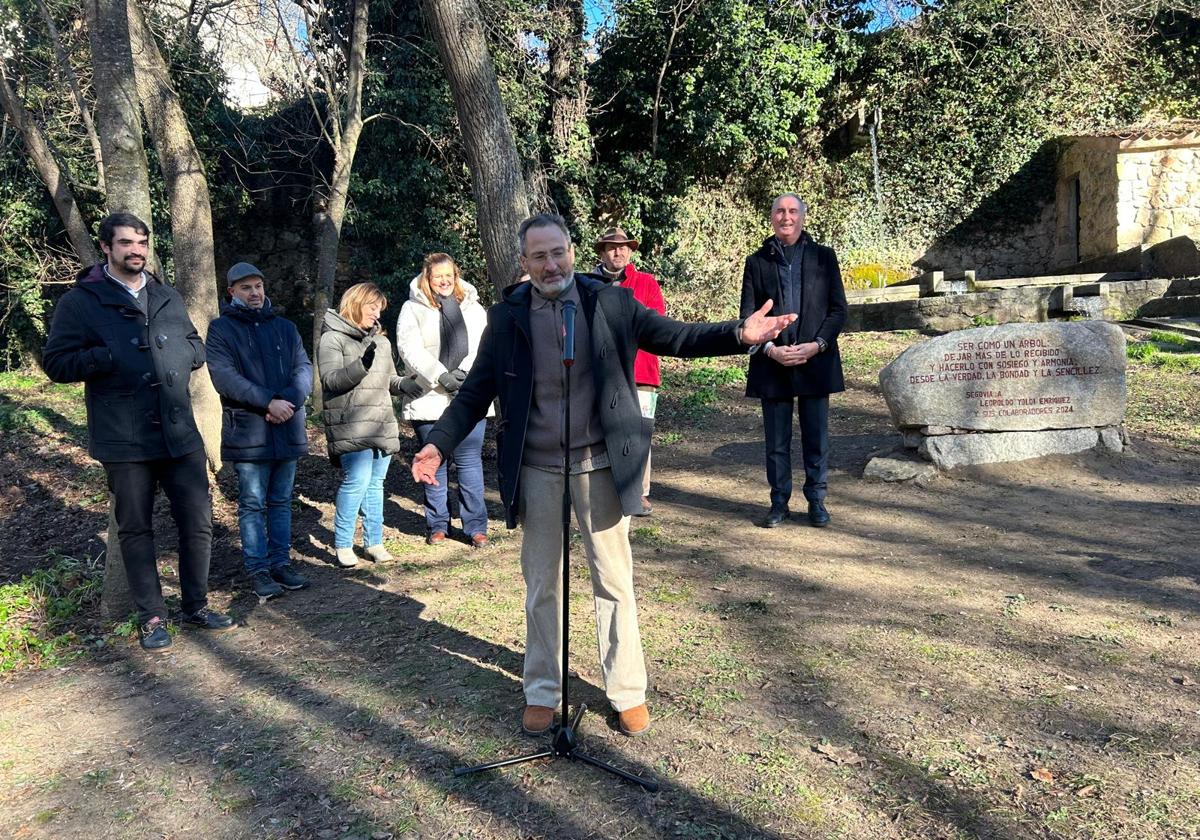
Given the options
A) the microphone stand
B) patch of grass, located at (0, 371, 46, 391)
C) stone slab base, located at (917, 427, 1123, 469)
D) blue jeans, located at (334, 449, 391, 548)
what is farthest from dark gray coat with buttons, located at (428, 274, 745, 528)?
patch of grass, located at (0, 371, 46, 391)

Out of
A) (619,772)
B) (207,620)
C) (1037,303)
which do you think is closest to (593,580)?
(619,772)

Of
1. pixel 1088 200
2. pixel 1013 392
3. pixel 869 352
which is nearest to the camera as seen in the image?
pixel 1013 392

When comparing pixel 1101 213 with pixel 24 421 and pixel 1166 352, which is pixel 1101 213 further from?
pixel 24 421

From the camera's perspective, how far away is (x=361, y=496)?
18.2 feet

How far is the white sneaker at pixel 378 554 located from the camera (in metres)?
5.70

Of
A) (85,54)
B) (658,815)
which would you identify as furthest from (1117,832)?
(85,54)

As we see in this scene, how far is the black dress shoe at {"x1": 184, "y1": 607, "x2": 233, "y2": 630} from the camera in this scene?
4.62m

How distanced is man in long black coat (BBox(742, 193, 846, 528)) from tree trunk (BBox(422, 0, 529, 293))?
9.19 feet

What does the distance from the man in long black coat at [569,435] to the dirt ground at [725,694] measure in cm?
37

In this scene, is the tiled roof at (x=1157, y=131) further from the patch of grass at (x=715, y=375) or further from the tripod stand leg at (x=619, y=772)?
the tripod stand leg at (x=619, y=772)

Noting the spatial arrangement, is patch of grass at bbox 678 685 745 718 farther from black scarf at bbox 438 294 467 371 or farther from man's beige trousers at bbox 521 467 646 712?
black scarf at bbox 438 294 467 371

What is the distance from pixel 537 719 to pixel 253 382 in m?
2.80

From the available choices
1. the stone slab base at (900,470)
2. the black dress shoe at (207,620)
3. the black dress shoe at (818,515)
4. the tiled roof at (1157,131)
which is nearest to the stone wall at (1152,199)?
the tiled roof at (1157,131)

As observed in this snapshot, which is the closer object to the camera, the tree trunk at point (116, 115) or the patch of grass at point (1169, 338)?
the tree trunk at point (116, 115)
